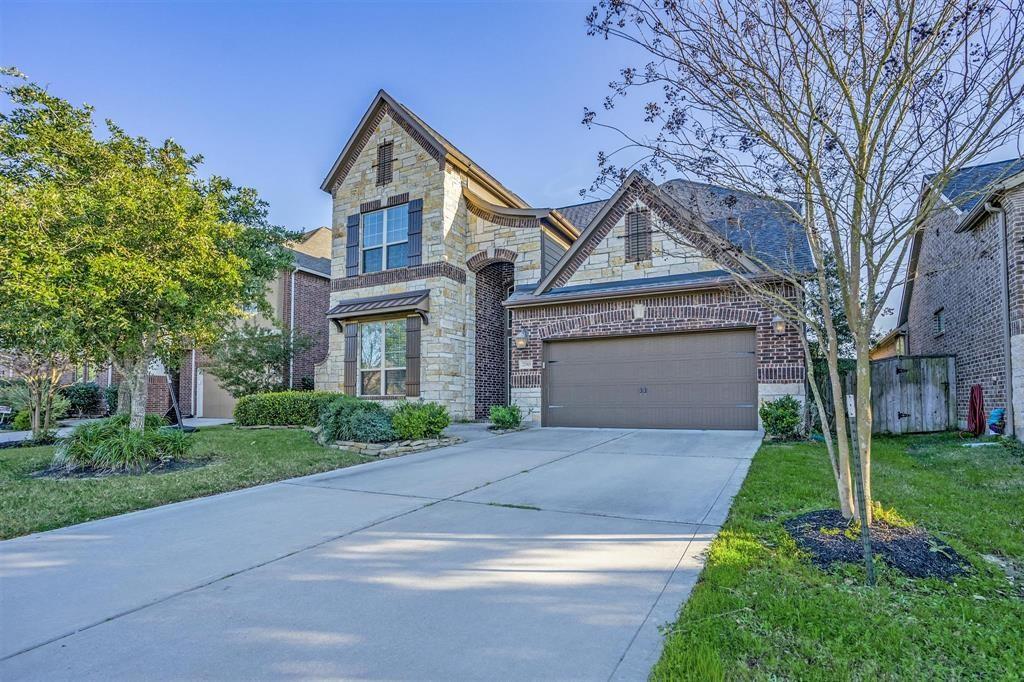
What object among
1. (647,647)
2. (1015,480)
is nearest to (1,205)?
(647,647)

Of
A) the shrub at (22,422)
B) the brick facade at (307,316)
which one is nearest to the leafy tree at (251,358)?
the brick facade at (307,316)

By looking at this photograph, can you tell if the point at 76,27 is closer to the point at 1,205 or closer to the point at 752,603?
the point at 1,205

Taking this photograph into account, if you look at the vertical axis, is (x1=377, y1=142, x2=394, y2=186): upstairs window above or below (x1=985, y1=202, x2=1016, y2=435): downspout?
above

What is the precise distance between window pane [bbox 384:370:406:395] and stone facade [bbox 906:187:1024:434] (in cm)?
1166

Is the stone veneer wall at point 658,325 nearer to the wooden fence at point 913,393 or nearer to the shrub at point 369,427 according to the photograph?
the wooden fence at point 913,393

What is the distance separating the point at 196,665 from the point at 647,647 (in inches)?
79.2

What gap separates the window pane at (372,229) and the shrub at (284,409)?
4.96 meters

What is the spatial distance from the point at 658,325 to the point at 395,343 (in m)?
7.43

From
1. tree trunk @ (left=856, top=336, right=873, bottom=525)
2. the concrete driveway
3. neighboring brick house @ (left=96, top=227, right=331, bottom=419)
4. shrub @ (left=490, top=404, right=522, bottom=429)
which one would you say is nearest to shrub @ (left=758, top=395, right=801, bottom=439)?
the concrete driveway

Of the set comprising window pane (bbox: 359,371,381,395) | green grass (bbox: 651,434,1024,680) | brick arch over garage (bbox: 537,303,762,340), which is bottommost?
green grass (bbox: 651,434,1024,680)

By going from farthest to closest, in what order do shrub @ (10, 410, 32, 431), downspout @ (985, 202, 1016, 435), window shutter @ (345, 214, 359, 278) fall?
window shutter @ (345, 214, 359, 278) → shrub @ (10, 410, 32, 431) → downspout @ (985, 202, 1016, 435)

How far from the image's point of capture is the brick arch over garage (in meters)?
10.8

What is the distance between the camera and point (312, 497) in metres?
5.74

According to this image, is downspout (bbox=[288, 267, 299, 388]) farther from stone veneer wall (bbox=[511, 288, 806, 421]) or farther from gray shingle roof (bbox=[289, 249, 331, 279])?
stone veneer wall (bbox=[511, 288, 806, 421])
